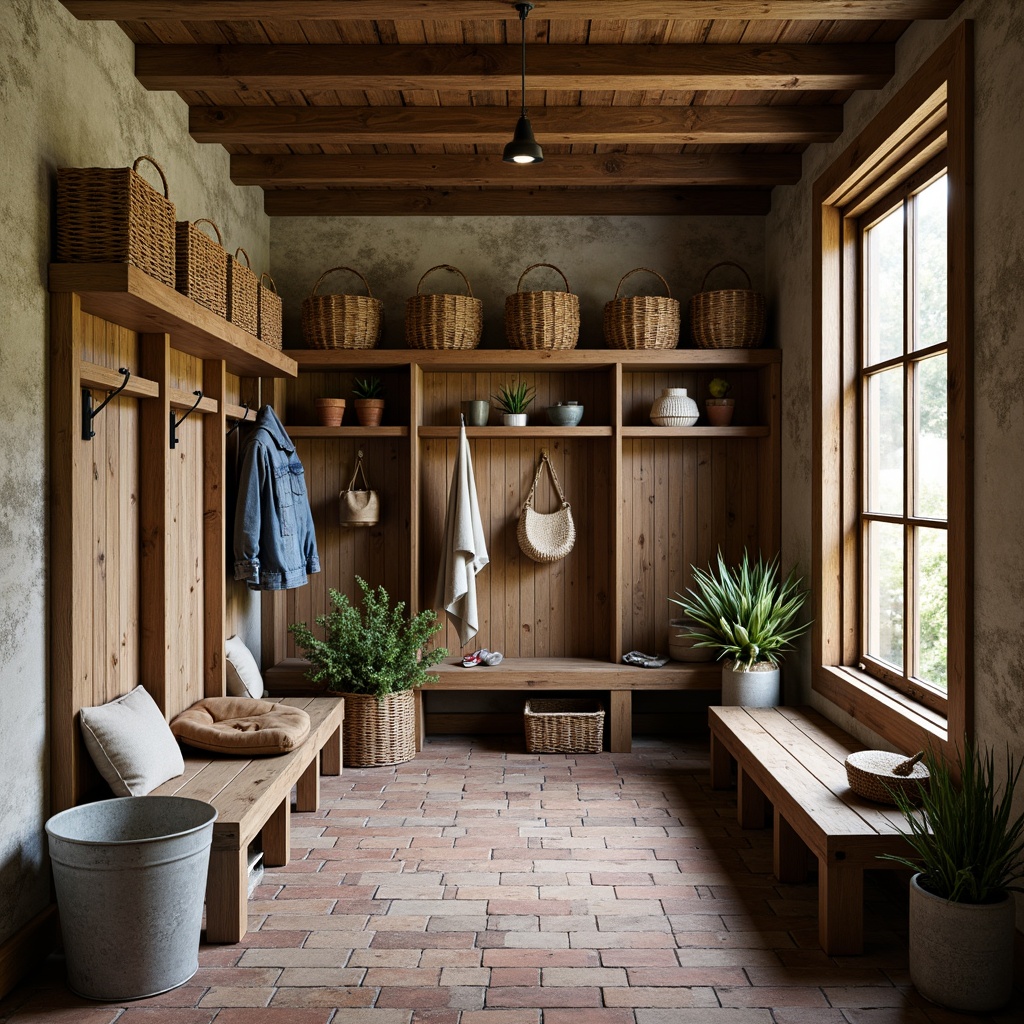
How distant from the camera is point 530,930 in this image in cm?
297

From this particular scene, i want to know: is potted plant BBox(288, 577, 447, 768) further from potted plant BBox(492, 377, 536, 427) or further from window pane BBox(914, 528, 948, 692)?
window pane BBox(914, 528, 948, 692)

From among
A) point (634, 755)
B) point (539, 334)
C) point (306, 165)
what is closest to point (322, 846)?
point (634, 755)

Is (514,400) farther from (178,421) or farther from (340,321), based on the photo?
(178,421)

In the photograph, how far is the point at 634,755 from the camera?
5.04 meters

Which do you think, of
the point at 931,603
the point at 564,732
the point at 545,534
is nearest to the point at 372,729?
the point at 564,732

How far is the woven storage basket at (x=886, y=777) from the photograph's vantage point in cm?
296

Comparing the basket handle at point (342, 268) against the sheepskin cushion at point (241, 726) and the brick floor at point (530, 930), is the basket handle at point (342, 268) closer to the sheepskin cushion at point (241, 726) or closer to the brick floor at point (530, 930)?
the sheepskin cushion at point (241, 726)

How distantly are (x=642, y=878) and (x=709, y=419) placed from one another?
2.77 metres

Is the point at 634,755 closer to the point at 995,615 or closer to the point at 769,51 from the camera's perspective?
the point at 995,615

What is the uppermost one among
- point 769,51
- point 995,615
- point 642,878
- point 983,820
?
point 769,51

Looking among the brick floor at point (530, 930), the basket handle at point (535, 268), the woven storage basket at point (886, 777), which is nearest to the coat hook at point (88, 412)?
the brick floor at point (530, 930)

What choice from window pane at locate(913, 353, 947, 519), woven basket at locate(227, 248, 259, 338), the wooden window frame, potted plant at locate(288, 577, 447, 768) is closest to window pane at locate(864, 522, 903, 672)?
the wooden window frame

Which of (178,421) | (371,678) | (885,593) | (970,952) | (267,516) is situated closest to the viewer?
(970,952)

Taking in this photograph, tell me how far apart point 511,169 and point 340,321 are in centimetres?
122
